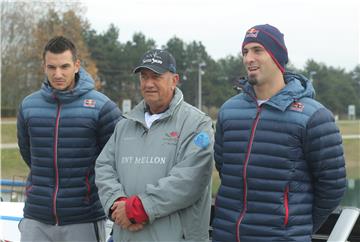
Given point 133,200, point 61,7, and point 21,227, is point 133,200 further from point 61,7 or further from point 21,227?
point 61,7

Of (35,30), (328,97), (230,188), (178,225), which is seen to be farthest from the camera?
(328,97)

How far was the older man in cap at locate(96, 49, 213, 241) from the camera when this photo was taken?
285cm

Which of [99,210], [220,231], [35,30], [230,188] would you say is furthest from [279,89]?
[35,30]

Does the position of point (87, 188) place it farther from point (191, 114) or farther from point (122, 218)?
point (191, 114)

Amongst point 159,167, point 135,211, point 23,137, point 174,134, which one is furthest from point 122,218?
point 23,137

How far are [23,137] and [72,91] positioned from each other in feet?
1.87

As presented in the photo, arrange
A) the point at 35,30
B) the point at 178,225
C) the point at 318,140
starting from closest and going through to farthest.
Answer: the point at 318,140 < the point at 178,225 < the point at 35,30

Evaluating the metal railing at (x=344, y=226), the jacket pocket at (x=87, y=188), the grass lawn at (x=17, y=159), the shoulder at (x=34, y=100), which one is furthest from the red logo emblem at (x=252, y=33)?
the grass lawn at (x=17, y=159)

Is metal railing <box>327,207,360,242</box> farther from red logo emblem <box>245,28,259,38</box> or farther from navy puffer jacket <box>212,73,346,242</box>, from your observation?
red logo emblem <box>245,28,259,38</box>

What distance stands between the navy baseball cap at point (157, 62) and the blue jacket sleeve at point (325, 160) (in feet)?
2.99

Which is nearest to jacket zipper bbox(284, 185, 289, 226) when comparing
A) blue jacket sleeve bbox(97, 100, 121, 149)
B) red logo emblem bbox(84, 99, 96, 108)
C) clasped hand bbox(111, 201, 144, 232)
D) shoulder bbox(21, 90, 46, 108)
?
clasped hand bbox(111, 201, 144, 232)

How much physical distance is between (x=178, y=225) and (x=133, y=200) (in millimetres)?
300

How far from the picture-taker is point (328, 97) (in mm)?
61656

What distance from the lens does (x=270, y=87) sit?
273 cm
